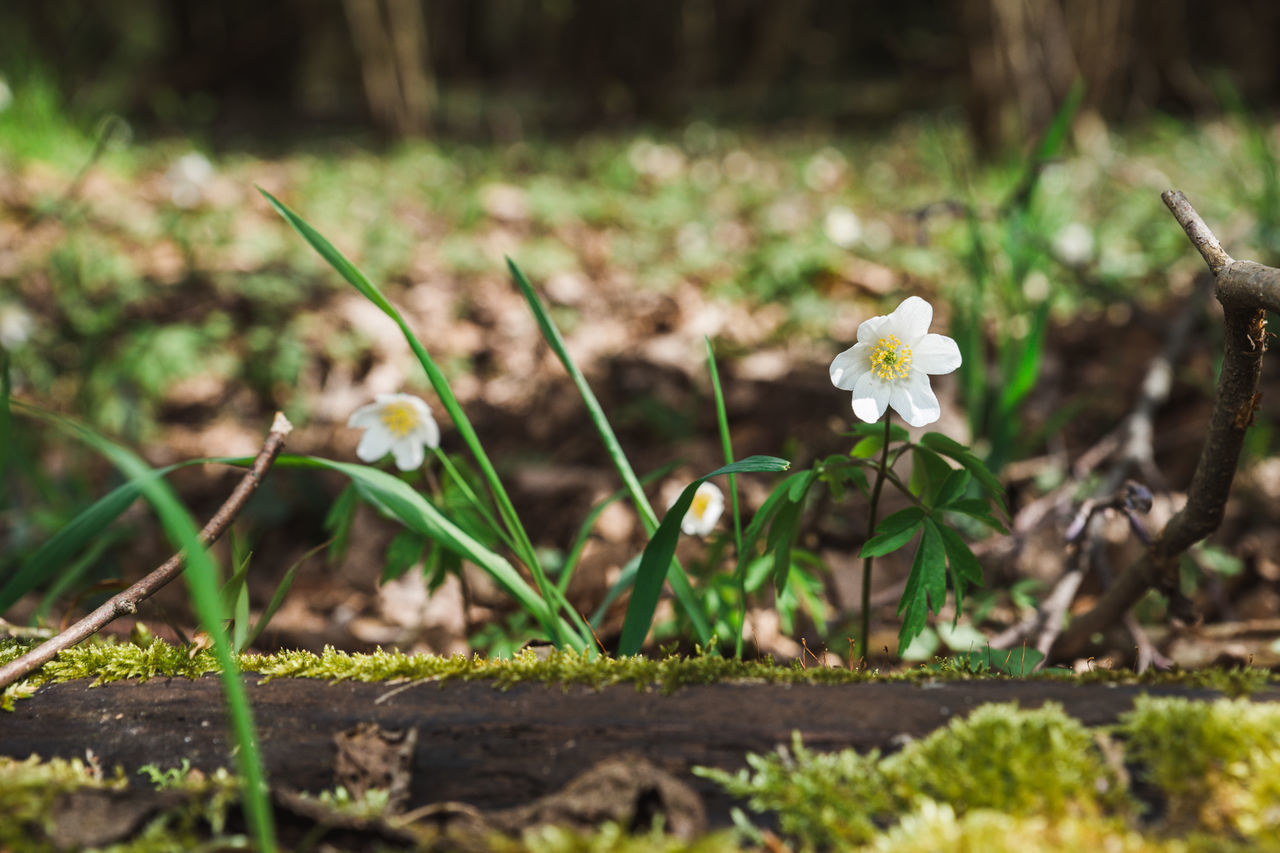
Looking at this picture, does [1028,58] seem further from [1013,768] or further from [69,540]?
[69,540]

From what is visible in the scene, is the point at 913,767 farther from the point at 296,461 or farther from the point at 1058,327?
the point at 1058,327

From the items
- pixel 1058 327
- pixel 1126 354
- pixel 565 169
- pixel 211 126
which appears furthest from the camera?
pixel 211 126

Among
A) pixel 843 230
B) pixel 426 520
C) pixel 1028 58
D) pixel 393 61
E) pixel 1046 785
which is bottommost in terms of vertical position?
pixel 1046 785

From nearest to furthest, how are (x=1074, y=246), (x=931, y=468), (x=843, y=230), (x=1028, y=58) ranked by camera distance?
(x=931, y=468) → (x=1074, y=246) → (x=843, y=230) → (x=1028, y=58)

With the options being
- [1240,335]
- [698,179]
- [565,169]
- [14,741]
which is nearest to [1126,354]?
[1240,335]

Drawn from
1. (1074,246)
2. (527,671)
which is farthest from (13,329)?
(1074,246)
